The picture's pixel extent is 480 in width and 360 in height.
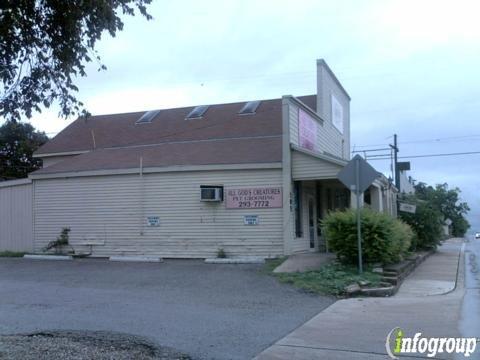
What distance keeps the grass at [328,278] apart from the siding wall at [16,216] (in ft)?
36.4

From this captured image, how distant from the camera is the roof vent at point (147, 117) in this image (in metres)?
27.7

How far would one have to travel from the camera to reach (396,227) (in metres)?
15.2

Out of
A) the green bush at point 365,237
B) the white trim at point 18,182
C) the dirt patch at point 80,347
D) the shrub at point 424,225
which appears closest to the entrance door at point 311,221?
the green bush at point 365,237

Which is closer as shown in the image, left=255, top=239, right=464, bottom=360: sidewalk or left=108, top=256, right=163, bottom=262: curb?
left=255, top=239, right=464, bottom=360: sidewalk

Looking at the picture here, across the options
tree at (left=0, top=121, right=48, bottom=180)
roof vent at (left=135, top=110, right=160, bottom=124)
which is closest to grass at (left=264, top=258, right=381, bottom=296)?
roof vent at (left=135, top=110, right=160, bottom=124)

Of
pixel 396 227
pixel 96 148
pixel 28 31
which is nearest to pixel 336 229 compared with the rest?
pixel 396 227

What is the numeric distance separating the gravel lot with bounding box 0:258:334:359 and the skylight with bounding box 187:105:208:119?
11441mm

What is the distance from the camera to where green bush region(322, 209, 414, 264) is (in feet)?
46.7

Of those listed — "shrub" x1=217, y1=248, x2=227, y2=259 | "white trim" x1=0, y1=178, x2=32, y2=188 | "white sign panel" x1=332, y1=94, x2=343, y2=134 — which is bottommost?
"shrub" x1=217, y1=248, x2=227, y2=259

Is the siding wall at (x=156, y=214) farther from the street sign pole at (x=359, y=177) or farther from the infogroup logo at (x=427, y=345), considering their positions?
the infogroup logo at (x=427, y=345)

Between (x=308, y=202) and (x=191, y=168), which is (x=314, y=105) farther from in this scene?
(x=191, y=168)

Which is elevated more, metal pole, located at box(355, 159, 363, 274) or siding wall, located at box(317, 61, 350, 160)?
siding wall, located at box(317, 61, 350, 160)

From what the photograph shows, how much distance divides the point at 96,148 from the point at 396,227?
15.5 metres

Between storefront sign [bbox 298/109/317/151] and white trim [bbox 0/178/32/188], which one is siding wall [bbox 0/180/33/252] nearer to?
white trim [bbox 0/178/32/188]
